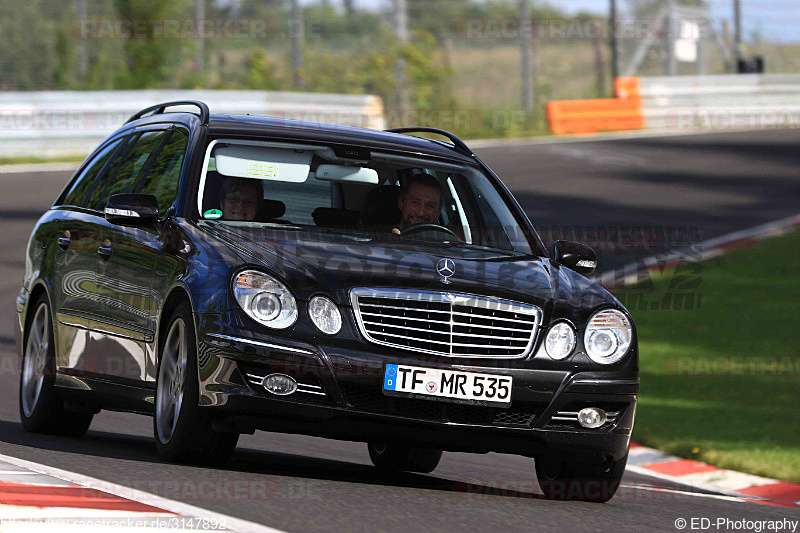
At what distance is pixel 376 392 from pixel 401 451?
1905 mm

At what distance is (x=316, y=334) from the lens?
6121mm

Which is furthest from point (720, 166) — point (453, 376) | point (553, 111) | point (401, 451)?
point (453, 376)

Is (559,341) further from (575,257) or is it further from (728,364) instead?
(728,364)

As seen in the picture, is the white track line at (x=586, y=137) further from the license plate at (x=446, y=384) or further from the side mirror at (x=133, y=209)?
the license plate at (x=446, y=384)

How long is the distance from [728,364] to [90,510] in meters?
7.99

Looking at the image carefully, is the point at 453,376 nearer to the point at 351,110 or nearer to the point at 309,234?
the point at 309,234

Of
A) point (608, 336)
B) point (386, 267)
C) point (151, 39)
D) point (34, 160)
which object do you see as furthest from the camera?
point (151, 39)

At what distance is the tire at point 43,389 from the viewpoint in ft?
26.4

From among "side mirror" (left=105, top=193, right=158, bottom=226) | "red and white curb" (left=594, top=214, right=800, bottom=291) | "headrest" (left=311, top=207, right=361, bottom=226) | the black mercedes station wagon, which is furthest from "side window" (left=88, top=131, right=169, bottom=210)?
"red and white curb" (left=594, top=214, right=800, bottom=291)

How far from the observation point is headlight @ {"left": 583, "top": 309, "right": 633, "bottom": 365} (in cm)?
653

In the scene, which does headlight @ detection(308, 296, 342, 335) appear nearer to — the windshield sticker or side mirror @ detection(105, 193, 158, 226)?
side mirror @ detection(105, 193, 158, 226)

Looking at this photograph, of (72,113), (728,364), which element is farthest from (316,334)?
(72,113)

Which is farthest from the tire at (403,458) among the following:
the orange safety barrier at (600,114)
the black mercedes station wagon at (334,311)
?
the orange safety barrier at (600,114)

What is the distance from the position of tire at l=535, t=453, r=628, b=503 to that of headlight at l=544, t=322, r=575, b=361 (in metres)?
0.58
